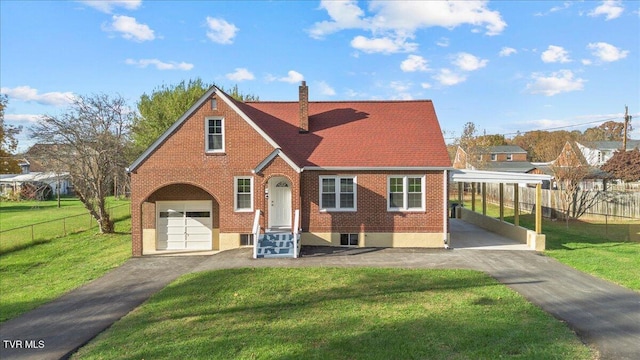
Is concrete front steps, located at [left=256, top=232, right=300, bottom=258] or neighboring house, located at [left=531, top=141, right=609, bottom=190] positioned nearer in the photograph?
concrete front steps, located at [left=256, top=232, right=300, bottom=258]

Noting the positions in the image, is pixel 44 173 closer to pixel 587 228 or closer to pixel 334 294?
pixel 334 294

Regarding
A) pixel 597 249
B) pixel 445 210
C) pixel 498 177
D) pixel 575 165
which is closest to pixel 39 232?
pixel 445 210

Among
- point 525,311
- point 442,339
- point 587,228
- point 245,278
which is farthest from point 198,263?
point 587,228

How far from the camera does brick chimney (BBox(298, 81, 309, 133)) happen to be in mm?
18609

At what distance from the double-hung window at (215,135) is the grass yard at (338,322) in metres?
6.73

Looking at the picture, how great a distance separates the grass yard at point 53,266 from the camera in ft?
38.6

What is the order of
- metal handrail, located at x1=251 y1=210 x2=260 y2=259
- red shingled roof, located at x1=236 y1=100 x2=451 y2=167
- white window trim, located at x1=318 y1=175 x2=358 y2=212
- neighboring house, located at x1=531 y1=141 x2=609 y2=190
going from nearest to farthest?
metal handrail, located at x1=251 y1=210 x2=260 y2=259 → white window trim, located at x1=318 y1=175 x2=358 y2=212 → red shingled roof, located at x1=236 y1=100 x2=451 y2=167 → neighboring house, located at x1=531 y1=141 x2=609 y2=190

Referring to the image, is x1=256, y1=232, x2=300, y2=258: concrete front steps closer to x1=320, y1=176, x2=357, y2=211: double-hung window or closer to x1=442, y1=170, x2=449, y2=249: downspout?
x1=320, y1=176, x2=357, y2=211: double-hung window

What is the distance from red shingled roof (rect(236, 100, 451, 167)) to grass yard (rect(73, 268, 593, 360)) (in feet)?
21.8

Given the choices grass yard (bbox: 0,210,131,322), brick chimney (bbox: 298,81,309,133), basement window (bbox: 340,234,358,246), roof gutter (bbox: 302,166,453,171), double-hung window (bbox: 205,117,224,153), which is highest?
brick chimney (bbox: 298,81,309,133)

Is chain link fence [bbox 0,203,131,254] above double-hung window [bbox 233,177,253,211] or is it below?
below

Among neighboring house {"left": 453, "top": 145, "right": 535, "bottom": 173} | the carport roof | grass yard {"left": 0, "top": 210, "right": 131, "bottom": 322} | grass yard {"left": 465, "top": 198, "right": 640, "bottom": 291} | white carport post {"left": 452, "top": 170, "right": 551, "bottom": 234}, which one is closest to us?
grass yard {"left": 0, "top": 210, "right": 131, "bottom": 322}

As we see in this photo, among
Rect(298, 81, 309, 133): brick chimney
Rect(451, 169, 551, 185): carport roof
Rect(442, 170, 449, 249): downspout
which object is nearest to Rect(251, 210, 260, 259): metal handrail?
Rect(298, 81, 309, 133): brick chimney

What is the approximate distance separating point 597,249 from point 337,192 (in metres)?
11.4
